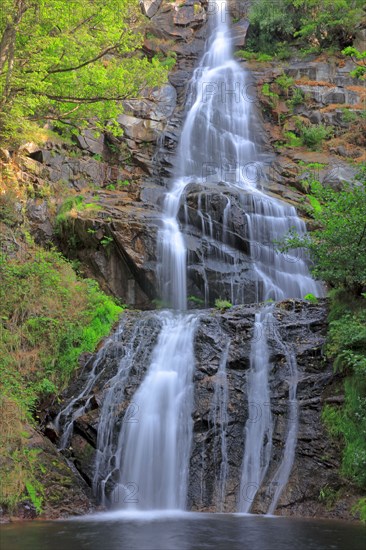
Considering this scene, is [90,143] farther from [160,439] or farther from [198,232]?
[160,439]

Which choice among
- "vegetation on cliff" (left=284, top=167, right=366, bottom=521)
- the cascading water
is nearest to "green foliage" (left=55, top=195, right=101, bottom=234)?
the cascading water

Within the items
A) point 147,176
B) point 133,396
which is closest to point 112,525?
point 133,396

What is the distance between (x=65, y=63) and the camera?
12117mm

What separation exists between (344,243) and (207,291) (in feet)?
19.2

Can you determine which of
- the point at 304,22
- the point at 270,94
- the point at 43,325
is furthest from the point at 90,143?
the point at 304,22

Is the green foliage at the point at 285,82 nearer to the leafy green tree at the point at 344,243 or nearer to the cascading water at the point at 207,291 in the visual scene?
the cascading water at the point at 207,291

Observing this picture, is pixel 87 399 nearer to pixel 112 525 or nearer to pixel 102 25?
pixel 112 525

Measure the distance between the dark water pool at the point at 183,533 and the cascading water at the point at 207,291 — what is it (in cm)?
92

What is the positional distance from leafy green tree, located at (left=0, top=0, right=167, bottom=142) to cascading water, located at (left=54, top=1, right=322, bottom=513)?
4.83 meters

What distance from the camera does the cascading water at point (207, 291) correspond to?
9.24 meters

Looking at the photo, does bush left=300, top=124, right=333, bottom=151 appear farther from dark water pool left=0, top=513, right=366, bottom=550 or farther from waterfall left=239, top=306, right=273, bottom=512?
dark water pool left=0, top=513, right=366, bottom=550

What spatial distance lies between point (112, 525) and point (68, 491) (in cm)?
142

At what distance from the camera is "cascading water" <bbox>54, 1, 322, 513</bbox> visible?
924 cm

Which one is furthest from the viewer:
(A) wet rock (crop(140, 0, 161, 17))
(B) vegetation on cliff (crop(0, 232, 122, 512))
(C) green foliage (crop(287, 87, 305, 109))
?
(A) wet rock (crop(140, 0, 161, 17))
